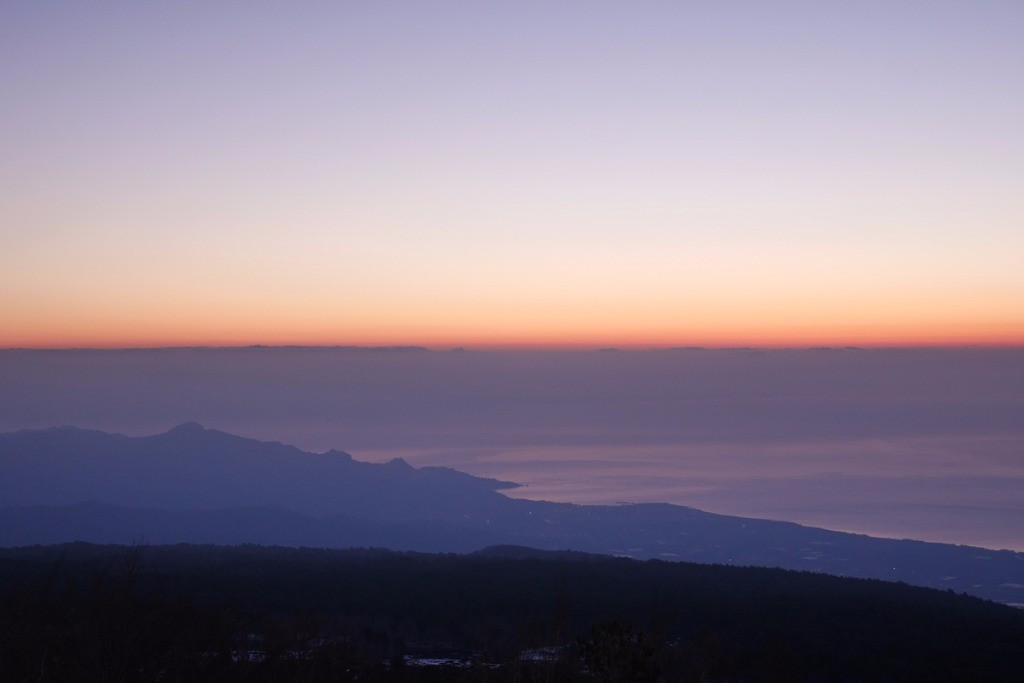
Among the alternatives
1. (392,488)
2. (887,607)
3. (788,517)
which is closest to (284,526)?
(392,488)

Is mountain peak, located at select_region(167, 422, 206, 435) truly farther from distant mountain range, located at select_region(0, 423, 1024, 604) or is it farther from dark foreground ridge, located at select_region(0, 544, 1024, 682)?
dark foreground ridge, located at select_region(0, 544, 1024, 682)

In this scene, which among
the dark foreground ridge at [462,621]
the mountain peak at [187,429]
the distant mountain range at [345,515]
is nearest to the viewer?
the dark foreground ridge at [462,621]

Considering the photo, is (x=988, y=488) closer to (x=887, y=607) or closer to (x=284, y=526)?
(x=284, y=526)

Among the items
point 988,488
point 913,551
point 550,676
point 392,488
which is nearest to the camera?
point 550,676

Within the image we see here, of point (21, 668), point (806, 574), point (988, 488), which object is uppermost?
point (21, 668)

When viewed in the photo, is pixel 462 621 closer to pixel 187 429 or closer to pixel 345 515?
pixel 345 515

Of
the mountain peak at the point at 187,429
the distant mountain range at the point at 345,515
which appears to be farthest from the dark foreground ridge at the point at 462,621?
the mountain peak at the point at 187,429

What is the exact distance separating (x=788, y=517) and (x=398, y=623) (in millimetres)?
90774

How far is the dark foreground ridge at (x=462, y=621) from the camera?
1148cm

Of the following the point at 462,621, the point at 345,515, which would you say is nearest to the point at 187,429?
the point at 345,515

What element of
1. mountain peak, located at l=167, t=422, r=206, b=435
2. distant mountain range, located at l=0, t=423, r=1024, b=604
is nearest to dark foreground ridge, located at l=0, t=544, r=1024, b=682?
distant mountain range, located at l=0, t=423, r=1024, b=604

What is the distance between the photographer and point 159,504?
478ft

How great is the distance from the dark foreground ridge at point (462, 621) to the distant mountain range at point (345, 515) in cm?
3970

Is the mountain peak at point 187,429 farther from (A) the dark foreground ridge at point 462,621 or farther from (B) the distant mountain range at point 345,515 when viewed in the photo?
(A) the dark foreground ridge at point 462,621
